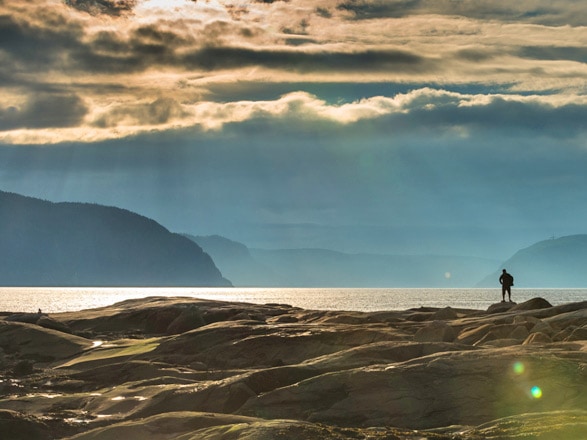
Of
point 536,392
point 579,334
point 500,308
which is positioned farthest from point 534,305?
point 536,392

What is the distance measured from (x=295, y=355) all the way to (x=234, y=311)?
21071mm

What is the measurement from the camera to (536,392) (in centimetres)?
1912

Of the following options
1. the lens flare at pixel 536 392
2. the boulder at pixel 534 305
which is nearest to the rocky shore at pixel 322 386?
the lens flare at pixel 536 392

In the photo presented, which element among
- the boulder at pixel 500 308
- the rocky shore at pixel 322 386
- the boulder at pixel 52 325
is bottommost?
the rocky shore at pixel 322 386

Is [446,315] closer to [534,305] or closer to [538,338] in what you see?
[534,305]

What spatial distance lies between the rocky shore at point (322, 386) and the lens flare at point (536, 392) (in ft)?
0.14

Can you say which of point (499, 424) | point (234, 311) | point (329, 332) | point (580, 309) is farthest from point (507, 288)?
point (499, 424)

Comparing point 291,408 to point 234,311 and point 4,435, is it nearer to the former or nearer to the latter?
point 4,435

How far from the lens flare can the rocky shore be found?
0.04 m

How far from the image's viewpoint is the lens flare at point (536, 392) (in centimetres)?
1899

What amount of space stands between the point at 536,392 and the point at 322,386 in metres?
4.84

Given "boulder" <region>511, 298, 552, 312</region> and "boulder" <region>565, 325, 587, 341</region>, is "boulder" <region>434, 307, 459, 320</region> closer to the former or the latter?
"boulder" <region>511, 298, 552, 312</region>

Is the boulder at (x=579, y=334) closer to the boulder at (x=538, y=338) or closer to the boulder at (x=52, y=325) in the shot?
the boulder at (x=538, y=338)

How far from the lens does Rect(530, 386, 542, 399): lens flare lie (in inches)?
748
